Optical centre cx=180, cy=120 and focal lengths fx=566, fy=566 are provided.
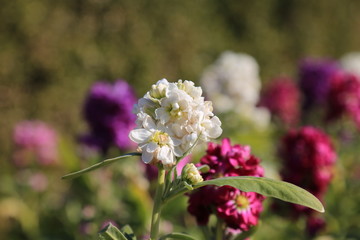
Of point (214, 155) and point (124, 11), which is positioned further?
point (124, 11)

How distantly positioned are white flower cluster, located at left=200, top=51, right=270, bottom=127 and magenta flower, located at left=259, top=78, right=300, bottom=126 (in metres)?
1.06

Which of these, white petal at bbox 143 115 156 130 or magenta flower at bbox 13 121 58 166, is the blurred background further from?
white petal at bbox 143 115 156 130

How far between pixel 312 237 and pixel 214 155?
886 millimetres

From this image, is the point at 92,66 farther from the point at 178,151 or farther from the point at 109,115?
the point at 178,151

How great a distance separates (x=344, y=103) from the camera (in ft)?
10.5

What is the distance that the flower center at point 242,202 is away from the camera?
1345 millimetres

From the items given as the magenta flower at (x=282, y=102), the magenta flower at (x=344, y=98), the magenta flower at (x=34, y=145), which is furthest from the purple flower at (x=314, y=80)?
the magenta flower at (x=34, y=145)

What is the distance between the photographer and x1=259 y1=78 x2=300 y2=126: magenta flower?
452cm

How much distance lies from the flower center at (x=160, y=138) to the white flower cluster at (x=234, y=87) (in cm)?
217

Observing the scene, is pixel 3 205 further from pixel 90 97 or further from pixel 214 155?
pixel 214 155

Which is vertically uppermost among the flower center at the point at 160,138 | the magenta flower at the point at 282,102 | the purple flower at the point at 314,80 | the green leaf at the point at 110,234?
the magenta flower at the point at 282,102

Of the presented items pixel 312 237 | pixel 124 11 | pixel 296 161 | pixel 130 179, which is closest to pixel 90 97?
pixel 130 179

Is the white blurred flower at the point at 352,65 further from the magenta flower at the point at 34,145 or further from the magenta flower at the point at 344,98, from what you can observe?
the magenta flower at the point at 34,145

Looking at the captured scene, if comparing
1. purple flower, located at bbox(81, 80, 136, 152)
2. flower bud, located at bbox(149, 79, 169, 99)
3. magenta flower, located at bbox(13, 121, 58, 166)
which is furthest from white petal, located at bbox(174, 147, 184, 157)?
magenta flower, located at bbox(13, 121, 58, 166)
